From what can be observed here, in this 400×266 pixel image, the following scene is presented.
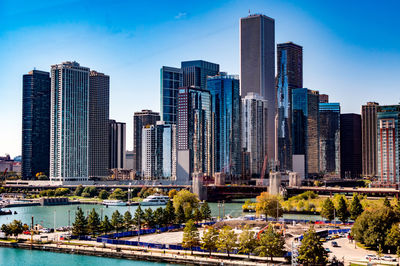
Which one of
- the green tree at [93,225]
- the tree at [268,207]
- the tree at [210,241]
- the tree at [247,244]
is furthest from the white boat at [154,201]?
the tree at [247,244]

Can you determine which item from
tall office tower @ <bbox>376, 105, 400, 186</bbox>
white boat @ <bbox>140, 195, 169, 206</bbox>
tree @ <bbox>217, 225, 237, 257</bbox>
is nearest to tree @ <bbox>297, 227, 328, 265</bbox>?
tree @ <bbox>217, 225, 237, 257</bbox>

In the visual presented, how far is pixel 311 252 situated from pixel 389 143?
141971 millimetres

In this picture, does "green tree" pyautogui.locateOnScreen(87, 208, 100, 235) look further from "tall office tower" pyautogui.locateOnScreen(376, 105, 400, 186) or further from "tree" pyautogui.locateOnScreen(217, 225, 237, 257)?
"tall office tower" pyautogui.locateOnScreen(376, 105, 400, 186)

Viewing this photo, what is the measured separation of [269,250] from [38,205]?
4517 inches

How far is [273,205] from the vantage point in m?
104

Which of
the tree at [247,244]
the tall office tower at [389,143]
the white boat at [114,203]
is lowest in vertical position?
the white boat at [114,203]

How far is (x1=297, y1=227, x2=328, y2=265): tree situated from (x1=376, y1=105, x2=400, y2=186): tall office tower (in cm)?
14009

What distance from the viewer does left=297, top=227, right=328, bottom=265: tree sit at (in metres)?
56.8

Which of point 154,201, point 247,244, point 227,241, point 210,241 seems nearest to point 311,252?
point 247,244

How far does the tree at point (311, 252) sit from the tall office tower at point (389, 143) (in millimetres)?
140089

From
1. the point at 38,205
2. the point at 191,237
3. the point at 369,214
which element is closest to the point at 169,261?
the point at 191,237

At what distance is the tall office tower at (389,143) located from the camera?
614 ft

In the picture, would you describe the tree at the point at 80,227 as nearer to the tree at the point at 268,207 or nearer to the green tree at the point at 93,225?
the green tree at the point at 93,225

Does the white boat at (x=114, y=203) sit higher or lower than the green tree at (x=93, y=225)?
lower
